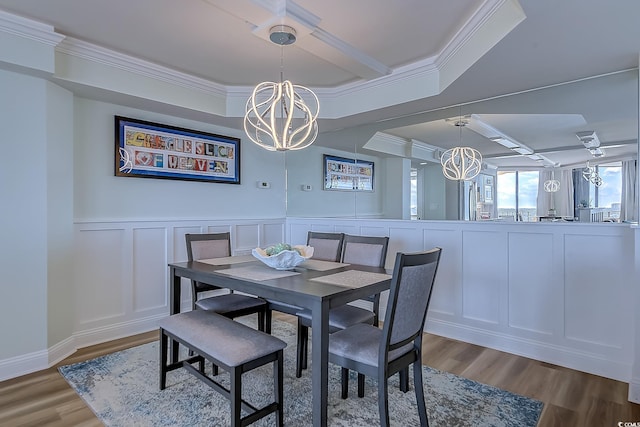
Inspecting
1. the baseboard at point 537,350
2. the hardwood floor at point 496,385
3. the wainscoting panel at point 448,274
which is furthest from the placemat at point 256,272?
the baseboard at point 537,350

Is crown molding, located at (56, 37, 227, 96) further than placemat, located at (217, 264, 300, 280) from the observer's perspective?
Yes

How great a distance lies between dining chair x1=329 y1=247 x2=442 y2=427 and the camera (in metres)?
1.65

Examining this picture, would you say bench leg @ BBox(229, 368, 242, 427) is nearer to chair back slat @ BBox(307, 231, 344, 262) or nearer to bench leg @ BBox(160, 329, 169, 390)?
bench leg @ BBox(160, 329, 169, 390)

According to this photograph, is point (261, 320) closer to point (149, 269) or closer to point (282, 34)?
point (149, 269)

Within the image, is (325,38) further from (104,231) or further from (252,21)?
(104,231)

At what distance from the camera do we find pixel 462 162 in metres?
3.29

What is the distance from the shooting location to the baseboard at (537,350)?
2465 mm

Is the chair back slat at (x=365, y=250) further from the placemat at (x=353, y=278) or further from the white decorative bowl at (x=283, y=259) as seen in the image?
the white decorative bowl at (x=283, y=259)

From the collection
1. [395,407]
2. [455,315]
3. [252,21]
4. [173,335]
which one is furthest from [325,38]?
[455,315]

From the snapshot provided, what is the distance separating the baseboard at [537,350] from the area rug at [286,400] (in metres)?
0.73

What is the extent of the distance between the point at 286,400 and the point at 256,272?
2.62 feet

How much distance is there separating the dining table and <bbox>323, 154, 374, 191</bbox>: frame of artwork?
180 centimetres

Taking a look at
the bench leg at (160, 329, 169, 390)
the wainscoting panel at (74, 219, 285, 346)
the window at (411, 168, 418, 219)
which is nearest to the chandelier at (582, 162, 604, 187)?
the window at (411, 168, 418, 219)

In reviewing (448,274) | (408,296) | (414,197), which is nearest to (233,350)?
(408,296)
